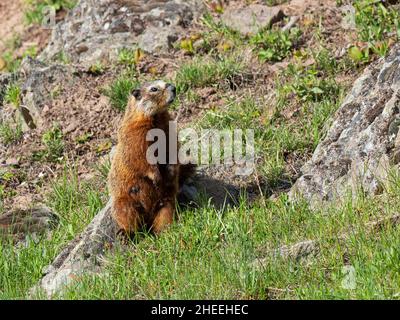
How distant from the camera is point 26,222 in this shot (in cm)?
836

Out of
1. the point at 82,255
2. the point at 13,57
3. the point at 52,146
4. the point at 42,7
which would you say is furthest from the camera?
the point at 42,7

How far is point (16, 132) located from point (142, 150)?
2.89 metres

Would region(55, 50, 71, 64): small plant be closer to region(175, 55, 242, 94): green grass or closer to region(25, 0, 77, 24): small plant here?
region(175, 55, 242, 94): green grass

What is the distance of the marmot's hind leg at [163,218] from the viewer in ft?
25.0

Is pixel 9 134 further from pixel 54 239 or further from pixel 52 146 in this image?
pixel 54 239

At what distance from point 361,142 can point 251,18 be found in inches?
135

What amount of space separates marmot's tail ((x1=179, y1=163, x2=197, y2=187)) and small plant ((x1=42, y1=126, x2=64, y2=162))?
83.1 inches

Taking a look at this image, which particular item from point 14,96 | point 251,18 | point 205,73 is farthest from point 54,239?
point 251,18

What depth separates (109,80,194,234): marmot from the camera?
7.75 metres

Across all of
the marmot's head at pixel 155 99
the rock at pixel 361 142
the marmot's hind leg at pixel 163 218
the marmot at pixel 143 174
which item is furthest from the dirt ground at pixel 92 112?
the marmot's hind leg at pixel 163 218

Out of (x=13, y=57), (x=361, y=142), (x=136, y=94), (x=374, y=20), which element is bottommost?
(x=13, y=57)

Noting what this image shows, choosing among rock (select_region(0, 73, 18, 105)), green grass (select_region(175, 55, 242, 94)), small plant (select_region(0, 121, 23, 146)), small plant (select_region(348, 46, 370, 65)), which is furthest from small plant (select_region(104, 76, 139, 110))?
small plant (select_region(348, 46, 370, 65))

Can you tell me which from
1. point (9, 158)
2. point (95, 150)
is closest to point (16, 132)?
point (9, 158)

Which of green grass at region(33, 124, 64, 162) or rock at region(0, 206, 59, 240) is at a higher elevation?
rock at region(0, 206, 59, 240)
